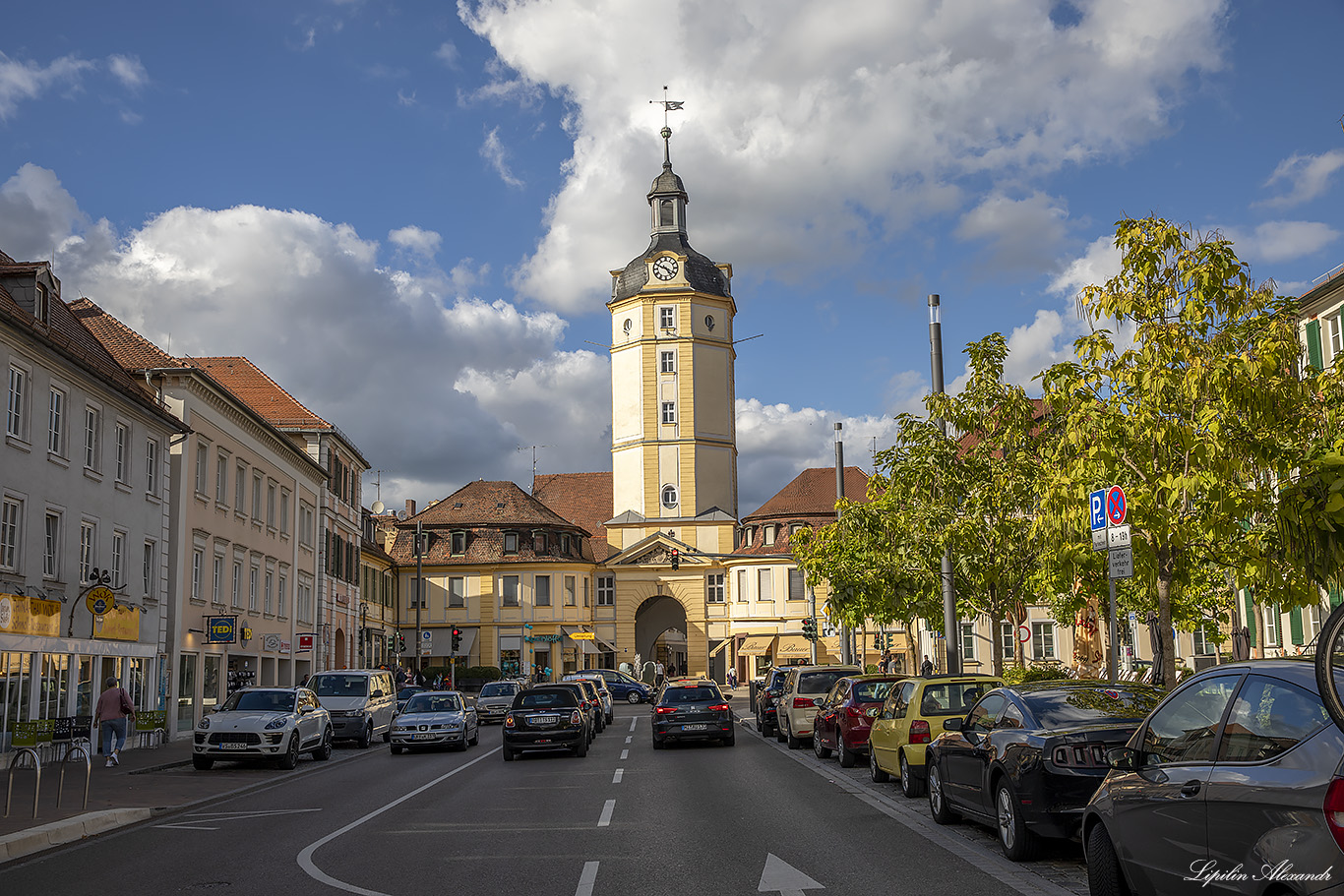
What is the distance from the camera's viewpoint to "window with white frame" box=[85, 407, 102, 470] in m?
30.7

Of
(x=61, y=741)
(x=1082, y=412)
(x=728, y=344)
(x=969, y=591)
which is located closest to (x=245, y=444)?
(x=61, y=741)

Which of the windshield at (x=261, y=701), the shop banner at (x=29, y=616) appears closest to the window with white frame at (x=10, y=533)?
the shop banner at (x=29, y=616)

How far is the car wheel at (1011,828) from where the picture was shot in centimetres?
1080

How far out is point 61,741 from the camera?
82.5 ft

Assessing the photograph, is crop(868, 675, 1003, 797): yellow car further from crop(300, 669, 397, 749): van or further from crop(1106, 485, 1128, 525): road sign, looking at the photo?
crop(300, 669, 397, 749): van

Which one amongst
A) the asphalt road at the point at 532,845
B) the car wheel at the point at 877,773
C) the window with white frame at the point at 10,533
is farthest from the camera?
the window with white frame at the point at 10,533

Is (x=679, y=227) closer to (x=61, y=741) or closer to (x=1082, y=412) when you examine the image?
(x=61, y=741)

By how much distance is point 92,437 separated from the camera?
102 ft

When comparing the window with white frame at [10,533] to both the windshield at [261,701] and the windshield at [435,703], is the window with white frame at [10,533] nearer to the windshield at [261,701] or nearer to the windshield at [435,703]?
the windshield at [261,701]

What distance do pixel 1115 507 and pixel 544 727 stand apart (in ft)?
49.6

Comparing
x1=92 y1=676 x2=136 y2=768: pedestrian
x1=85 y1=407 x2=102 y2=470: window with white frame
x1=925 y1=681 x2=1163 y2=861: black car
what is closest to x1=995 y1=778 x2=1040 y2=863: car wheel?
x1=925 y1=681 x2=1163 y2=861: black car

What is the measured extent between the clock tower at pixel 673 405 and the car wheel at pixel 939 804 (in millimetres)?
69132

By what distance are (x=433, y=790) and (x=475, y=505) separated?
219 ft

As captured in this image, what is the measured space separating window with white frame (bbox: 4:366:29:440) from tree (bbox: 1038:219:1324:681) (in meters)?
21.1
